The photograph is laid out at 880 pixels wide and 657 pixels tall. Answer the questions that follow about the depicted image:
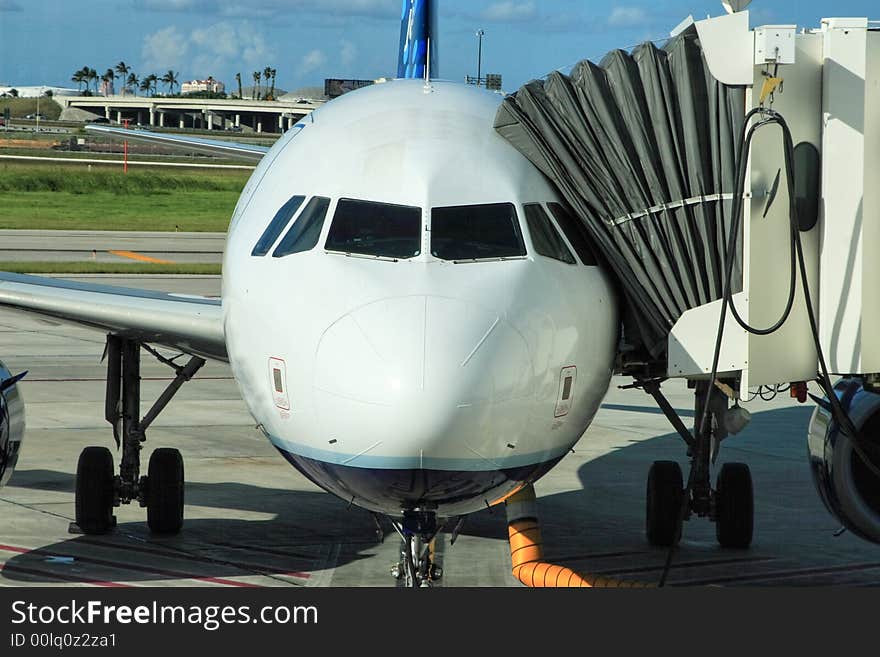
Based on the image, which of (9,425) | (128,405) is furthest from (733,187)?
(128,405)

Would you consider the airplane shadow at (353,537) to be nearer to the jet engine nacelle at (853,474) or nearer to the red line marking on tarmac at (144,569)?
the red line marking on tarmac at (144,569)

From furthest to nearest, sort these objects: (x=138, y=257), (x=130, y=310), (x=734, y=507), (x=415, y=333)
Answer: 1. (x=138, y=257)
2. (x=734, y=507)
3. (x=130, y=310)
4. (x=415, y=333)

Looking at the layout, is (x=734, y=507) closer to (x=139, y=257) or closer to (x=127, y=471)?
(x=127, y=471)

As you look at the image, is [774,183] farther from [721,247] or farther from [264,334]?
[264,334]

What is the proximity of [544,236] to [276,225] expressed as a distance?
6.31ft

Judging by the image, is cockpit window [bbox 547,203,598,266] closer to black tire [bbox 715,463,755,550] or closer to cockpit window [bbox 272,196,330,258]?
cockpit window [bbox 272,196,330,258]

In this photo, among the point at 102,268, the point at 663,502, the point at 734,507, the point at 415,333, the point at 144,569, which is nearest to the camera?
the point at 415,333

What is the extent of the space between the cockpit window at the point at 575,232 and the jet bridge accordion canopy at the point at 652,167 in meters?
0.09

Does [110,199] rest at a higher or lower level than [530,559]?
higher

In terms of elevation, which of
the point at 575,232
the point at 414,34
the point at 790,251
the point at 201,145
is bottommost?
the point at 790,251

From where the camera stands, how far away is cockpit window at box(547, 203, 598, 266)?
31.8 ft

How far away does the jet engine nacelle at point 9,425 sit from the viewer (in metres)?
12.0

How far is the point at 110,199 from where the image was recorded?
77375mm

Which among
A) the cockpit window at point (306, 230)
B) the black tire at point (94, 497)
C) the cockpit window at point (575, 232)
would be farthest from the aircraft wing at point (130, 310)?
the cockpit window at point (575, 232)
